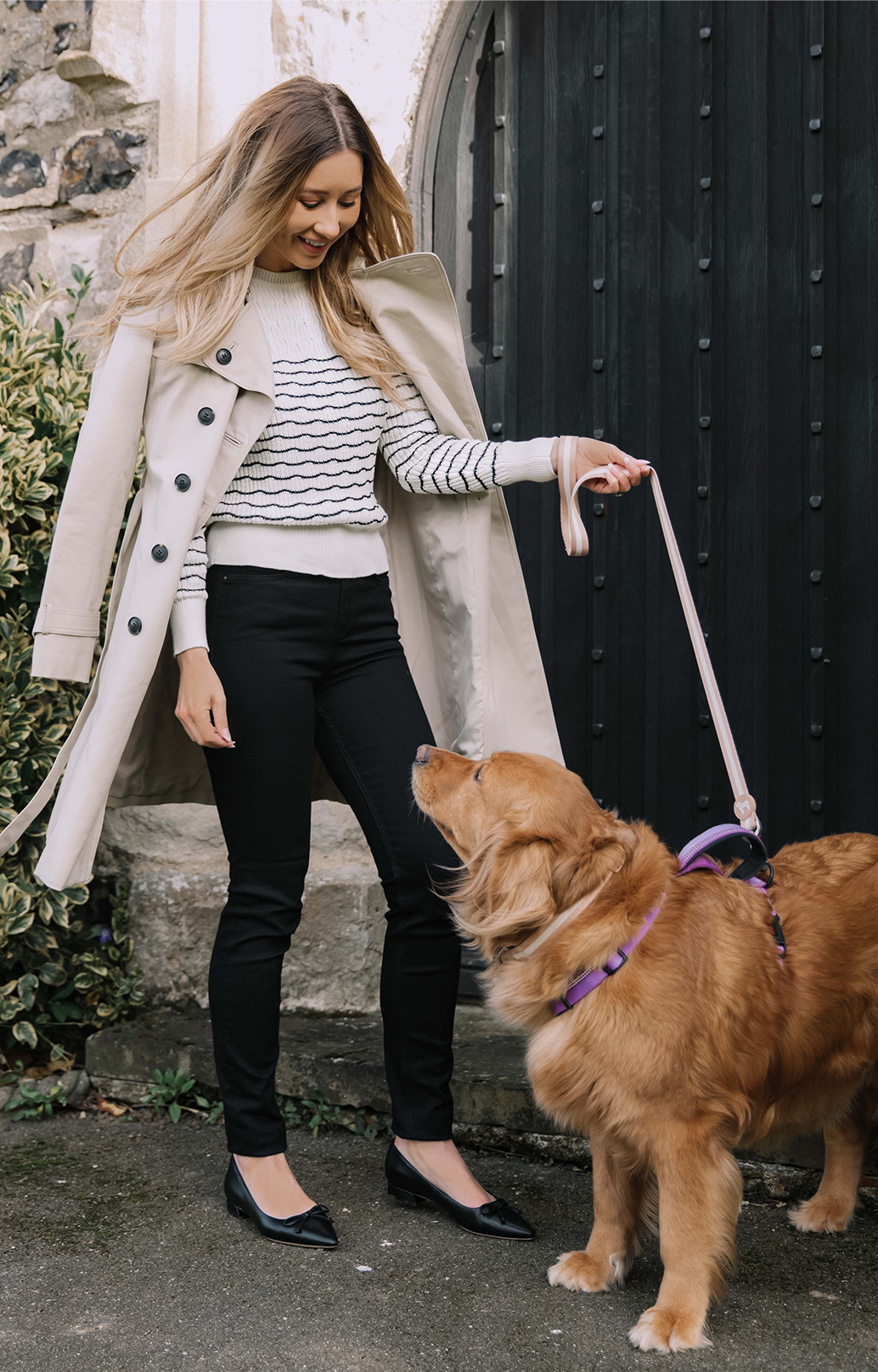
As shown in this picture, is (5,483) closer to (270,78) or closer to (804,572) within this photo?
(270,78)

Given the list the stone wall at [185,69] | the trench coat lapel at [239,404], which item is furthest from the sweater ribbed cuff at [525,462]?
the stone wall at [185,69]

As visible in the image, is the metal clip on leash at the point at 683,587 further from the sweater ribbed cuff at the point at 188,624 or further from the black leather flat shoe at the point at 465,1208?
the black leather flat shoe at the point at 465,1208

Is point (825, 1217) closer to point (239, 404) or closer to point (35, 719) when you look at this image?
point (239, 404)

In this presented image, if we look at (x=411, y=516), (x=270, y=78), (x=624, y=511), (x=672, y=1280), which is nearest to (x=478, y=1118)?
(x=672, y=1280)

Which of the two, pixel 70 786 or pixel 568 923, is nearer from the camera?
pixel 568 923

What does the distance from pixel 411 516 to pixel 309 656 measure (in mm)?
547

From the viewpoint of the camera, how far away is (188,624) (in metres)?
2.46

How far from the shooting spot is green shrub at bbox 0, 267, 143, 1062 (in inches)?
134

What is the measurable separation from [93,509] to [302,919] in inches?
65.3

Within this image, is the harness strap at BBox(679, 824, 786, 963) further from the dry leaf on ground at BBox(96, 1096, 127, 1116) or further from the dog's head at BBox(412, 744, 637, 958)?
the dry leaf on ground at BBox(96, 1096, 127, 1116)

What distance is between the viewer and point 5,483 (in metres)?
3.39

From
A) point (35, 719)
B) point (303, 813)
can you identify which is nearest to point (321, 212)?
point (303, 813)

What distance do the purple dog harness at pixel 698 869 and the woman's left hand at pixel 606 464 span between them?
2.44 ft

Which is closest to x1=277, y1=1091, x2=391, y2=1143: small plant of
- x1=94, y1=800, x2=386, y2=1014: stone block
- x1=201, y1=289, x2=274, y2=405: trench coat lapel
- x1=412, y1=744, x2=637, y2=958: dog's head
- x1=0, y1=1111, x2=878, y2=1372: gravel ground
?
x1=0, y1=1111, x2=878, y2=1372: gravel ground
